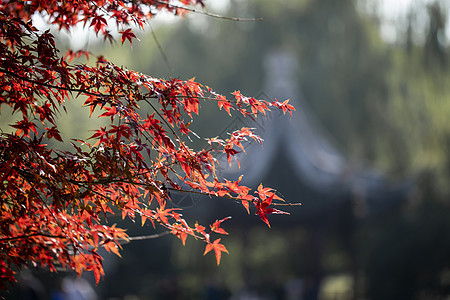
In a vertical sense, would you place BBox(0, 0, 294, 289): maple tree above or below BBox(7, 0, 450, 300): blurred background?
below

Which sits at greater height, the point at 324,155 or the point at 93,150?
the point at 324,155

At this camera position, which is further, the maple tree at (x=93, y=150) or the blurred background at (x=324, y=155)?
the blurred background at (x=324, y=155)

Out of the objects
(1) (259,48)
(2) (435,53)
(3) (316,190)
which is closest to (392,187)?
(3) (316,190)

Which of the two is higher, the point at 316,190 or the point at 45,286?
the point at 316,190

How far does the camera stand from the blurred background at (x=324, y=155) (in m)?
8.99

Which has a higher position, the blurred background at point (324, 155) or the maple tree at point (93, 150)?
the blurred background at point (324, 155)

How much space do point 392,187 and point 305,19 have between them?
7.52m

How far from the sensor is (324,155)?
10477mm

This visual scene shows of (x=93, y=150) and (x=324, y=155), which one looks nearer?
(x=93, y=150)

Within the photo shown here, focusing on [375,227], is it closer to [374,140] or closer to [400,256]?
[400,256]

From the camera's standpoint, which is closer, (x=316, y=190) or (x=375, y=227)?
(x=316, y=190)

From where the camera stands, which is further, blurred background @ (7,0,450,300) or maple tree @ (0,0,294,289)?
blurred background @ (7,0,450,300)

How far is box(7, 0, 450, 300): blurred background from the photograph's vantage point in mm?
8992

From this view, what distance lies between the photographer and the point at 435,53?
1115cm
